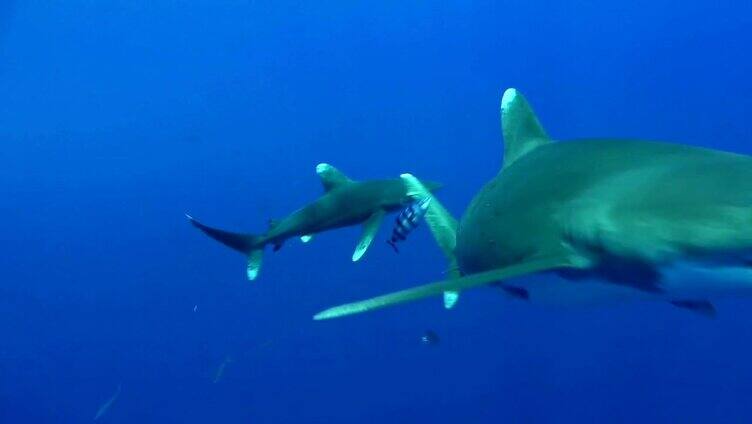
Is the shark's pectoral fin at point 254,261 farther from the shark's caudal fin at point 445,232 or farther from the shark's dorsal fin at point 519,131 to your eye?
the shark's dorsal fin at point 519,131

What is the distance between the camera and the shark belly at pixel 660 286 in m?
1.90

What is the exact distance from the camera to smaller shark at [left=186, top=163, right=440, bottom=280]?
15.7 feet

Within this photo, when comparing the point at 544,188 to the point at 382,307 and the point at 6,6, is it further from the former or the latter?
the point at 6,6

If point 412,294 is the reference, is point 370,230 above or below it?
above

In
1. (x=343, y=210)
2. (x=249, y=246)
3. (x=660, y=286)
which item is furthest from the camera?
(x=249, y=246)

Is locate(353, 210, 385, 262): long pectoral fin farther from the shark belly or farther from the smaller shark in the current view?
the shark belly

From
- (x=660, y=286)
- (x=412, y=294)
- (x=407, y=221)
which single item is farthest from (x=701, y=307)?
(x=407, y=221)

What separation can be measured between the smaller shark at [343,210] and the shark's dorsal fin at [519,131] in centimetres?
129

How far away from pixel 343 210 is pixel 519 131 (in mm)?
1667

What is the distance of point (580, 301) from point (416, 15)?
11170 millimetres

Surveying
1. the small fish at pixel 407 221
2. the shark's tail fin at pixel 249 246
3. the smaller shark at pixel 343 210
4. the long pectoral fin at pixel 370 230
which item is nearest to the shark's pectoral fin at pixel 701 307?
the small fish at pixel 407 221

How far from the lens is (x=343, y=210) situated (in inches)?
189

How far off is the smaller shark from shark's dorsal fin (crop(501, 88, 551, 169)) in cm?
129

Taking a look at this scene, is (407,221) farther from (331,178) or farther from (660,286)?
(660,286)
